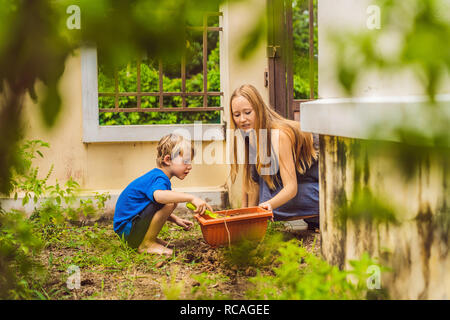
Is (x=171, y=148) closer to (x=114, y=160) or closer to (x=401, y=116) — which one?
(x=114, y=160)

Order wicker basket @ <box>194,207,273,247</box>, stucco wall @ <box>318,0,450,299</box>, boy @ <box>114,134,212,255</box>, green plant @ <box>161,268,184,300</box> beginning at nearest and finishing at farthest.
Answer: stucco wall @ <box>318,0,450,299</box> → green plant @ <box>161,268,184,300</box> → wicker basket @ <box>194,207,273,247</box> → boy @ <box>114,134,212,255</box>

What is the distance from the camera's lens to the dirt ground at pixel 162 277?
2.27m

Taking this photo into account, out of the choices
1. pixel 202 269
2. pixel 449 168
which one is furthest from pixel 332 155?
pixel 202 269

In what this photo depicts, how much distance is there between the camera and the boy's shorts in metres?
3.04

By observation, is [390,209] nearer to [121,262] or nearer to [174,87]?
[121,262]

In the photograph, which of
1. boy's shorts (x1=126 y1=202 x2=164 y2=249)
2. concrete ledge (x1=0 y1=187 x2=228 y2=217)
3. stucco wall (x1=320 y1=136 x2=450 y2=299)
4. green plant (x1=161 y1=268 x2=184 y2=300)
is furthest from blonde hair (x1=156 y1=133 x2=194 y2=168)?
stucco wall (x1=320 y1=136 x2=450 y2=299)

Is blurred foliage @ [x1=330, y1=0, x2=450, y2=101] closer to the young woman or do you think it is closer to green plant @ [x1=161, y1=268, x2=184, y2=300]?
green plant @ [x1=161, y1=268, x2=184, y2=300]

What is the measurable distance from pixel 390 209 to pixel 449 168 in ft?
1.98

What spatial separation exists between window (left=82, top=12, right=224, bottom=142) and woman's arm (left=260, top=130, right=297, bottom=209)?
0.75 metres

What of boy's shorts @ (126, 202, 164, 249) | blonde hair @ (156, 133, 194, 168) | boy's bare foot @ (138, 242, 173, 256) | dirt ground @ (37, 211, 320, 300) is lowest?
dirt ground @ (37, 211, 320, 300)

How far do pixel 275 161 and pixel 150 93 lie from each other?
1.54 m

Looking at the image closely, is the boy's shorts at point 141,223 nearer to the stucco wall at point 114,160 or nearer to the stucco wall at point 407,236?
the stucco wall at point 114,160

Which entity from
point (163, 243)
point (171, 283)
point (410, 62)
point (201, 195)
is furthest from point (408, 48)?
point (201, 195)

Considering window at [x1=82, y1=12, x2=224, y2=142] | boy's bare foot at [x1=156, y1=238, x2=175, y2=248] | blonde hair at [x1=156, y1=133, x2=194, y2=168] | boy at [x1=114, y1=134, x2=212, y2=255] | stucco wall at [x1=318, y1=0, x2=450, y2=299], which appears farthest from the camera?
boy's bare foot at [x1=156, y1=238, x2=175, y2=248]
